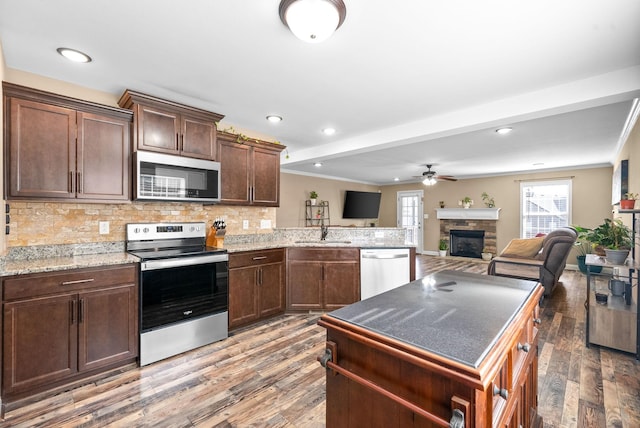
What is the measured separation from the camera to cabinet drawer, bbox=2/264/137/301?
1.95 metres

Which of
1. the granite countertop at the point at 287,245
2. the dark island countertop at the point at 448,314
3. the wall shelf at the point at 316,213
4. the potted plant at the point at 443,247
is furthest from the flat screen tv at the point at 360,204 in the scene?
the dark island countertop at the point at 448,314

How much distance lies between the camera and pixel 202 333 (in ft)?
9.24

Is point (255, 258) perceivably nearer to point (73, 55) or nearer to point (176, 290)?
point (176, 290)

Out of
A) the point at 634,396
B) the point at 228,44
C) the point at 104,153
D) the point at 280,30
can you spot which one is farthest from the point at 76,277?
the point at 634,396

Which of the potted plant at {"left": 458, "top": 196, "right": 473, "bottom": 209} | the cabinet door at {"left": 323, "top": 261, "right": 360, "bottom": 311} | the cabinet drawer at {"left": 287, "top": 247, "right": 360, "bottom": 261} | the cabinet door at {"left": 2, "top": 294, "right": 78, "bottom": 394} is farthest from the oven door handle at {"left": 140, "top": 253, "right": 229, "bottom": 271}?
the potted plant at {"left": 458, "top": 196, "right": 473, "bottom": 209}

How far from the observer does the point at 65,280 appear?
2129mm

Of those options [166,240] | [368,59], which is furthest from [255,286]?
A: [368,59]

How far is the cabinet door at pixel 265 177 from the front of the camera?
3.67m

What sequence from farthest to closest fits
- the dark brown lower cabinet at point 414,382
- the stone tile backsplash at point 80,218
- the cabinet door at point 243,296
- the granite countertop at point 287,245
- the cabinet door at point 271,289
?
the cabinet door at point 271,289
the granite countertop at point 287,245
the cabinet door at point 243,296
the stone tile backsplash at point 80,218
the dark brown lower cabinet at point 414,382

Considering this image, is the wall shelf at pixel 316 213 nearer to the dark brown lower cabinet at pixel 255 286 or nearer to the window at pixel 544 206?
the dark brown lower cabinet at pixel 255 286

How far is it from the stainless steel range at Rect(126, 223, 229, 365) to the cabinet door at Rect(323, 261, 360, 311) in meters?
1.26

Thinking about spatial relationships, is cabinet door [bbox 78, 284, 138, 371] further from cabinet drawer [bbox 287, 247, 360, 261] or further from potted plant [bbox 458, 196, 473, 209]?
potted plant [bbox 458, 196, 473, 209]

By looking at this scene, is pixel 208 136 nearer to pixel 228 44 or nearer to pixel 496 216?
pixel 228 44

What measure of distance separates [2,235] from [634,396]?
459 centimetres
